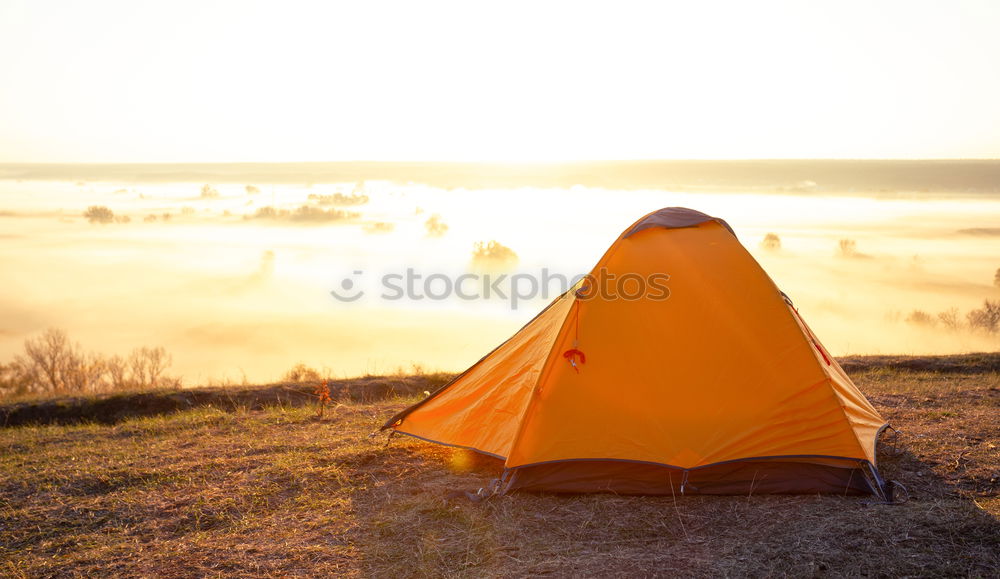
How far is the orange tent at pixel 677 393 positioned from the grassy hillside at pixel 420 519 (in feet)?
1.06

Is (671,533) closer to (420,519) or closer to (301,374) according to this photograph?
(420,519)

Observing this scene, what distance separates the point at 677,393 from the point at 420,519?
2681mm

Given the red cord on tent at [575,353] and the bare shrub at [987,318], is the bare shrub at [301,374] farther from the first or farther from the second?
the bare shrub at [987,318]

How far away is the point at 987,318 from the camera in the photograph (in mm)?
26297

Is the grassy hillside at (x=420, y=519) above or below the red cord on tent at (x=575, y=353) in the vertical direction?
below

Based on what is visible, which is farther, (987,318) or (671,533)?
(987,318)

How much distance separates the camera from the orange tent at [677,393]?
6445 mm

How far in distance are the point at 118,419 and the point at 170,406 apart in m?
0.77

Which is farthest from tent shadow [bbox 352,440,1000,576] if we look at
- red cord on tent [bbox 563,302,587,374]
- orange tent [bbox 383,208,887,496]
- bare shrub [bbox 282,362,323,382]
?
bare shrub [bbox 282,362,323,382]

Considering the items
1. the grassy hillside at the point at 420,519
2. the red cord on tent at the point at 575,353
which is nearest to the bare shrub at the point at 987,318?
the grassy hillside at the point at 420,519

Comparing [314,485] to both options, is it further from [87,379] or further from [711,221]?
[87,379]

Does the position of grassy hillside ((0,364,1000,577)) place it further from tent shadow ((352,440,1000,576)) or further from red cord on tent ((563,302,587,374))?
red cord on tent ((563,302,587,374))

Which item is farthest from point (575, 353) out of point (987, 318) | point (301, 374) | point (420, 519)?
point (987, 318)

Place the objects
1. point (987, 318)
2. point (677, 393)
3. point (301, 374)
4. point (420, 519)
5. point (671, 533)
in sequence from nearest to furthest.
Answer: point (671, 533)
point (420, 519)
point (677, 393)
point (301, 374)
point (987, 318)
